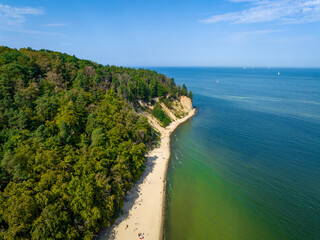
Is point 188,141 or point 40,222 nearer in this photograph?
point 40,222

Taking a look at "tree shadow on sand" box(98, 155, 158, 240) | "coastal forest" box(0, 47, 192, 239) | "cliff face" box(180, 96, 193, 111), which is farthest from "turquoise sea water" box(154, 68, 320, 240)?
"cliff face" box(180, 96, 193, 111)

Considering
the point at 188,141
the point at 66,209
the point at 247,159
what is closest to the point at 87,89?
the point at 188,141

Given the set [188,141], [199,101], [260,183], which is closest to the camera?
[260,183]

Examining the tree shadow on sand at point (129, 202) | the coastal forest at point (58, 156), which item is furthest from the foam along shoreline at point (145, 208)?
the coastal forest at point (58, 156)

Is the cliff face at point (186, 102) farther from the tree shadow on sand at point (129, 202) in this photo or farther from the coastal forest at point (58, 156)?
the tree shadow on sand at point (129, 202)

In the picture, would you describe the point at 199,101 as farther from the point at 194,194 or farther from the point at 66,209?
the point at 66,209

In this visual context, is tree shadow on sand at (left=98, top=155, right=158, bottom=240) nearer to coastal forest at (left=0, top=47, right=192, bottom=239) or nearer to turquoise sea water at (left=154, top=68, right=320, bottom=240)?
coastal forest at (left=0, top=47, right=192, bottom=239)
